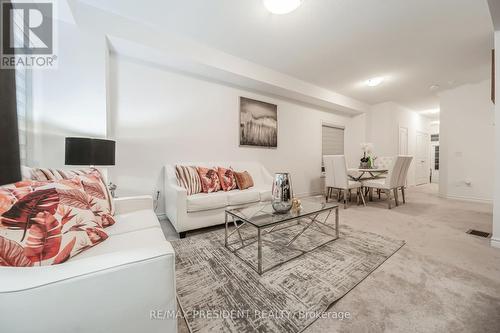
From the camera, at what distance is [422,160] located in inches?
269

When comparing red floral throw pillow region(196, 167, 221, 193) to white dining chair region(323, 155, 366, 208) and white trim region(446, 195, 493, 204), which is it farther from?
white trim region(446, 195, 493, 204)

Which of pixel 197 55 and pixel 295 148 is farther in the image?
pixel 295 148

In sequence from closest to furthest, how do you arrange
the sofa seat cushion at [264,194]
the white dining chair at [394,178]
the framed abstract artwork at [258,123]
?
1. the sofa seat cushion at [264,194]
2. the white dining chair at [394,178]
3. the framed abstract artwork at [258,123]

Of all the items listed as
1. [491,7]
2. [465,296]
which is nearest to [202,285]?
[465,296]

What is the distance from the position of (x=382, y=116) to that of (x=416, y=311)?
568 centimetres

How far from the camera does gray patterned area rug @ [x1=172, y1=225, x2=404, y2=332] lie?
1113 mm

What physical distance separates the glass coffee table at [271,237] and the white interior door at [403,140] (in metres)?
4.91

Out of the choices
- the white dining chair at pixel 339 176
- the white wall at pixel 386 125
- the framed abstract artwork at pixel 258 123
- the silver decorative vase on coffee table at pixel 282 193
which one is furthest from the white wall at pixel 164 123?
the white wall at pixel 386 125

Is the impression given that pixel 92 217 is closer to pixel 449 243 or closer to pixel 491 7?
pixel 449 243

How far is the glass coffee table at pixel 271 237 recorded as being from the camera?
1.65 meters

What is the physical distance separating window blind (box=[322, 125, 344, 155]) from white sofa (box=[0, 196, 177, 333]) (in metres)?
5.02

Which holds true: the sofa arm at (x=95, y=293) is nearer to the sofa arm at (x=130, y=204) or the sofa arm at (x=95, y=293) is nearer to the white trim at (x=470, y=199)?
the sofa arm at (x=130, y=204)

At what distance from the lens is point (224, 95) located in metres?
3.48

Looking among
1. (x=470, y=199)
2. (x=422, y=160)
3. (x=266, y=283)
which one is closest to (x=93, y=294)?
(x=266, y=283)
